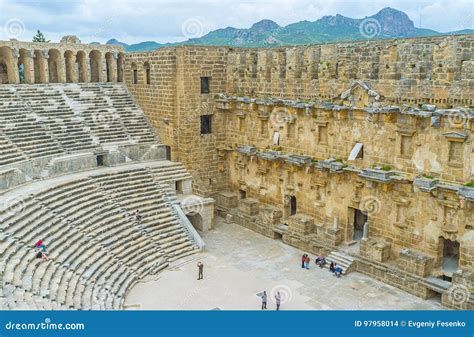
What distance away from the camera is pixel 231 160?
84.0ft

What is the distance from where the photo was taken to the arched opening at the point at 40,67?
1021 inches

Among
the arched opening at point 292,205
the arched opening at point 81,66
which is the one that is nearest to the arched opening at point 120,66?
the arched opening at point 81,66

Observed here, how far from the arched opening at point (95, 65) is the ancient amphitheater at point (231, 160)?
12 cm

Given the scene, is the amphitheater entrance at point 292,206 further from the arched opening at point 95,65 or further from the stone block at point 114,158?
the arched opening at point 95,65

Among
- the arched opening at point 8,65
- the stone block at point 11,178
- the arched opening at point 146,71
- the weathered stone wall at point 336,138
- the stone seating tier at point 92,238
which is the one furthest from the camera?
the arched opening at point 146,71

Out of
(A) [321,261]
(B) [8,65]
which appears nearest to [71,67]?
(B) [8,65]

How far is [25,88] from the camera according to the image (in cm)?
2503

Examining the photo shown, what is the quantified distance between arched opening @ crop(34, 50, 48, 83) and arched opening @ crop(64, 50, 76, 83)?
1564 millimetres

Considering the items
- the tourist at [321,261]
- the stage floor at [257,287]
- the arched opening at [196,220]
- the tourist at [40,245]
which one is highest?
the tourist at [40,245]

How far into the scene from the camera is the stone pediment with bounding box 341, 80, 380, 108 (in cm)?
1797

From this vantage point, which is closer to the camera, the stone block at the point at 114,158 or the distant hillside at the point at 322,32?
the stone block at the point at 114,158

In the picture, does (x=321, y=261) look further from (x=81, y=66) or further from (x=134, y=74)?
(x=81, y=66)

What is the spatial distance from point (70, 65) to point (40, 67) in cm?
171

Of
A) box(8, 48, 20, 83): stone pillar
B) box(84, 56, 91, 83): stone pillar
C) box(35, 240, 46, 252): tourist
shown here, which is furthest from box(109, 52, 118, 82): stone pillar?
box(35, 240, 46, 252): tourist
